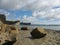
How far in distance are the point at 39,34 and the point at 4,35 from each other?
7.15 metres

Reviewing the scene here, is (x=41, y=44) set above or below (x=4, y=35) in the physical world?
below

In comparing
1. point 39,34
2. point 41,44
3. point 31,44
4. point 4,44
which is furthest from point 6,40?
point 39,34

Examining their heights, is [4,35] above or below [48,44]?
above

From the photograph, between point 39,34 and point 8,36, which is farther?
point 39,34

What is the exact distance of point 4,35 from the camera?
21.9 metres

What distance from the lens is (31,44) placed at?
21578 mm

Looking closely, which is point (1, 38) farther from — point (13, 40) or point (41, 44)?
point (41, 44)

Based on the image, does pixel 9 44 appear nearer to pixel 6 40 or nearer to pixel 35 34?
pixel 6 40

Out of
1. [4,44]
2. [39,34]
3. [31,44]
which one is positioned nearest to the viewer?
[4,44]

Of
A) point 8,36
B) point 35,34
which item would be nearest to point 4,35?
point 8,36

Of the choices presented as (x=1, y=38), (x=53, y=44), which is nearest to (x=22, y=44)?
(x=1, y=38)

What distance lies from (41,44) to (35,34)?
5.78 meters

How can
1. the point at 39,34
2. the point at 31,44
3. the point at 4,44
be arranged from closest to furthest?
1. the point at 4,44
2. the point at 31,44
3. the point at 39,34

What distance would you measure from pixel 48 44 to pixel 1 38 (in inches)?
234
